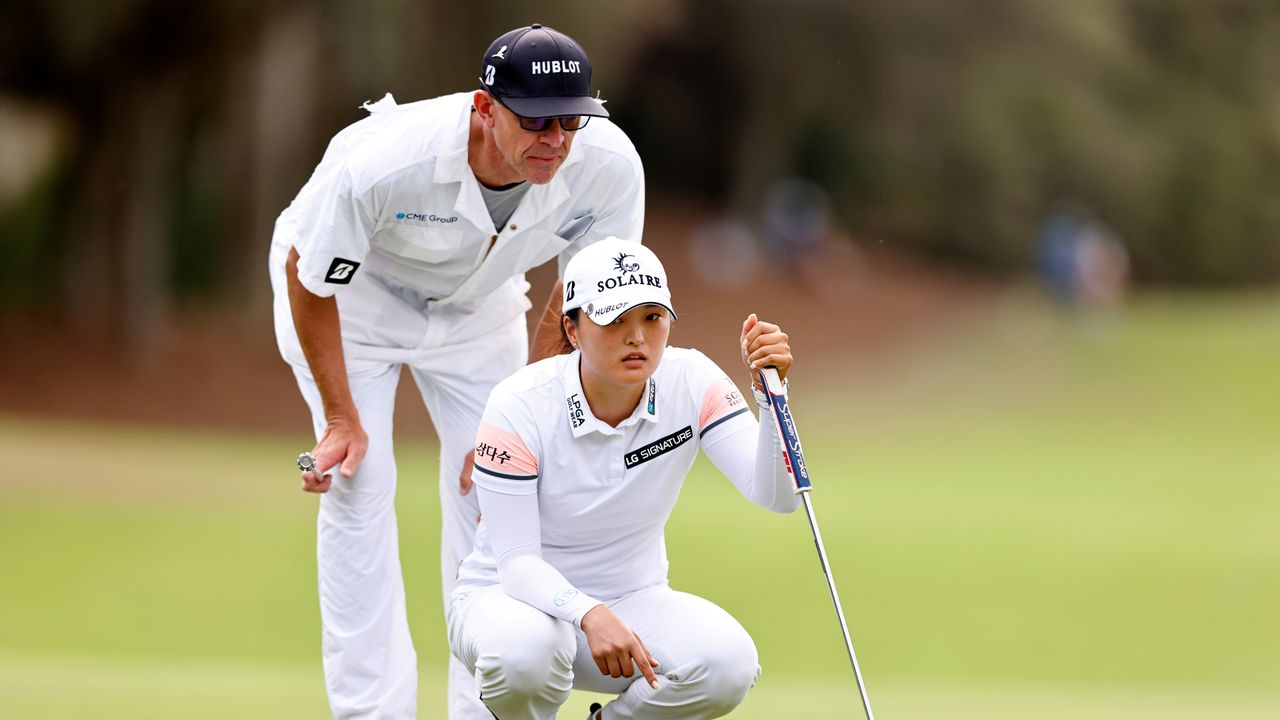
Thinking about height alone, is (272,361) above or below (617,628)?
above

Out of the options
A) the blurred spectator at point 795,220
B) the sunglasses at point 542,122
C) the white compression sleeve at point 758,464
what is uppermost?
the blurred spectator at point 795,220

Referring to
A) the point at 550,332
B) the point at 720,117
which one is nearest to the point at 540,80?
the point at 550,332

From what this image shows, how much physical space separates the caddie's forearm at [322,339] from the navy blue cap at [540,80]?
0.83 metres

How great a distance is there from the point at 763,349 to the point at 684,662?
0.75 meters

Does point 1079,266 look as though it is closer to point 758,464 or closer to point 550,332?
point 550,332

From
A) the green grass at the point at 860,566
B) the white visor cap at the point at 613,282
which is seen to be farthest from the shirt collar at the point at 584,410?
the green grass at the point at 860,566

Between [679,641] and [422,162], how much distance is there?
1486 millimetres

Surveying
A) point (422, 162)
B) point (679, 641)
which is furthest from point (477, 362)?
point (679, 641)

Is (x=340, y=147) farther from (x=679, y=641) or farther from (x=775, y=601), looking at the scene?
(x=775, y=601)

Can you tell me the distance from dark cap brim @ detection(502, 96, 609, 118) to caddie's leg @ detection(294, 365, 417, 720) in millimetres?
1112

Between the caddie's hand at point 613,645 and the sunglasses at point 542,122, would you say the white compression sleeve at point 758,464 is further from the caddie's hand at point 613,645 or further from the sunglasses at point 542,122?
the sunglasses at point 542,122

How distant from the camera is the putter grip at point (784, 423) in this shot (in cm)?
380

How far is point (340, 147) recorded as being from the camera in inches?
182

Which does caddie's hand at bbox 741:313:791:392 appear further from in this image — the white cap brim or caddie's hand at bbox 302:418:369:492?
caddie's hand at bbox 302:418:369:492
